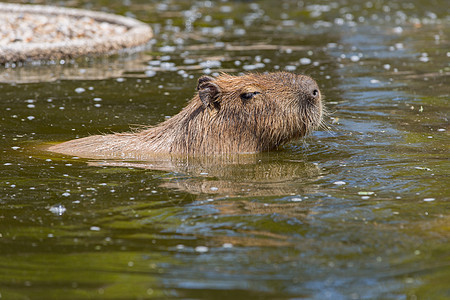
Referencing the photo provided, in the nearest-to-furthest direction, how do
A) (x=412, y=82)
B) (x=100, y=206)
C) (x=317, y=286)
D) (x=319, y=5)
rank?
(x=317, y=286) < (x=100, y=206) < (x=412, y=82) < (x=319, y=5)

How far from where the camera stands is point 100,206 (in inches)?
258

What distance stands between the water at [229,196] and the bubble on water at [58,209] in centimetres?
3

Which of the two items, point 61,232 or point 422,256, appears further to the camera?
point 61,232

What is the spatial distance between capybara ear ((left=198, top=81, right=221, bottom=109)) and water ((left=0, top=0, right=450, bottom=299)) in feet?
2.37

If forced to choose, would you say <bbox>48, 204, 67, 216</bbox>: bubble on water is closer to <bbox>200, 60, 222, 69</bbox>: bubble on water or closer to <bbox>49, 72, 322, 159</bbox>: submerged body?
<bbox>49, 72, 322, 159</bbox>: submerged body

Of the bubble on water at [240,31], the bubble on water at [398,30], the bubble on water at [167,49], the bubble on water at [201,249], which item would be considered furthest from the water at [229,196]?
the bubble on water at [240,31]

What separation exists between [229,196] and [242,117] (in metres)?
1.66

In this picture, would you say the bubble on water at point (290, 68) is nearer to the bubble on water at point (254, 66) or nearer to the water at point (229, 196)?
the water at point (229, 196)

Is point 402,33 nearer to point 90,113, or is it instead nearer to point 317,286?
point 90,113

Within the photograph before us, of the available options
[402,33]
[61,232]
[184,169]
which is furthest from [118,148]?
[402,33]

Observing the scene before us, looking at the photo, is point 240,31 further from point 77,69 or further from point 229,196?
point 229,196

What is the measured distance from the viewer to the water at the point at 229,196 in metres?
4.86

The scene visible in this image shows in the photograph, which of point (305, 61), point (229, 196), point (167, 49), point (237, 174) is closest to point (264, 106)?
point (237, 174)

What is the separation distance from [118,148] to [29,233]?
110 inches
